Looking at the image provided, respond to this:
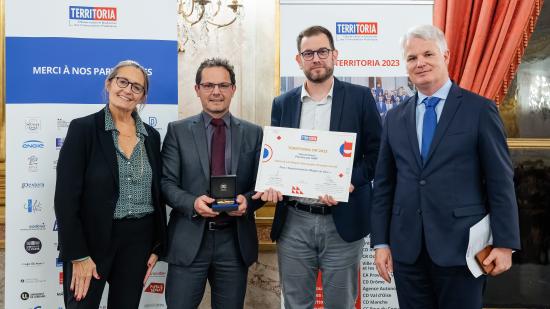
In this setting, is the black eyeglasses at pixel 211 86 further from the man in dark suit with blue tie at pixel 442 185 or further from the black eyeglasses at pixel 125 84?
the man in dark suit with blue tie at pixel 442 185

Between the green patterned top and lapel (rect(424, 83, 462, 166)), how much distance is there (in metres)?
1.31

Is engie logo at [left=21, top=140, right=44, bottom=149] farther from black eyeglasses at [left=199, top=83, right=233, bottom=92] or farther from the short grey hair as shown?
the short grey hair

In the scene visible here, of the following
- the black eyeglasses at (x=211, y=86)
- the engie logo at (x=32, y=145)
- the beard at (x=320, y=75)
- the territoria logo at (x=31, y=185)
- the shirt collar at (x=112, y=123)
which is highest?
the beard at (x=320, y=75)

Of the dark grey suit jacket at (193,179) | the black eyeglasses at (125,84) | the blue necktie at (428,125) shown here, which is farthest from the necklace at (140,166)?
the blue necktie at (428,125)

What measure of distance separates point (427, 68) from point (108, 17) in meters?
1.92

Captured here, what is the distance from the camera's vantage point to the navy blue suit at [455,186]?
1674 mm

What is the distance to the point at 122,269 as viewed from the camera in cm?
208

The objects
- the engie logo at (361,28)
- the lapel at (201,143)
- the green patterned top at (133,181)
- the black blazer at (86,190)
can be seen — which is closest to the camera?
the black blazer at (86,190)

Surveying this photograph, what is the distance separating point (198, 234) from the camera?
2145 mm

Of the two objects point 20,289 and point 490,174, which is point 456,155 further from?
point 20,289

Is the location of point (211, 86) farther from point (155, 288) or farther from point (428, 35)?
point (155, 288)

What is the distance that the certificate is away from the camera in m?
2.18

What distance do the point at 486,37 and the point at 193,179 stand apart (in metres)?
2.44

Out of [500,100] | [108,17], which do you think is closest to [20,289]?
[108,17]
